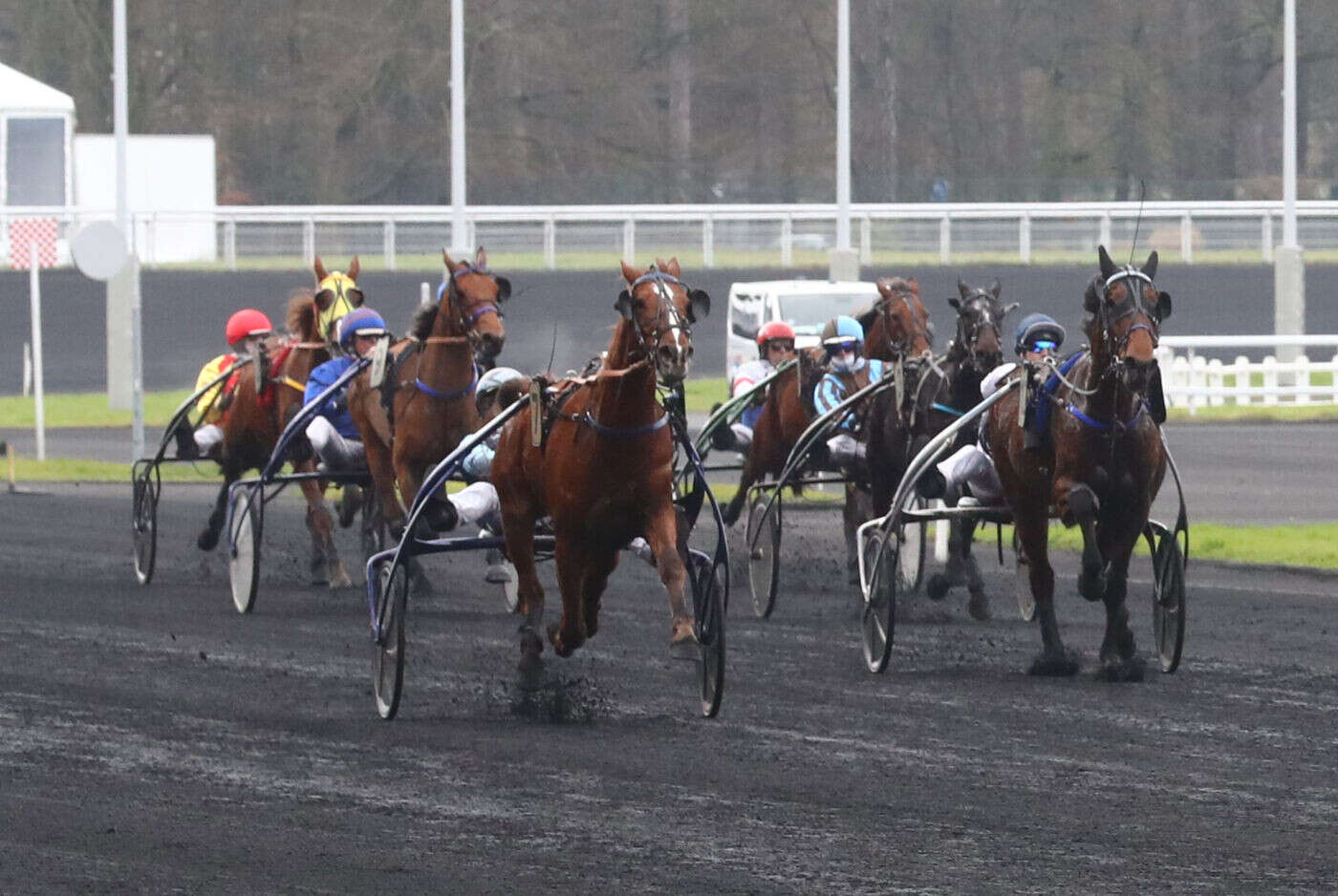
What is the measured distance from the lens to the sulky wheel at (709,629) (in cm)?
866

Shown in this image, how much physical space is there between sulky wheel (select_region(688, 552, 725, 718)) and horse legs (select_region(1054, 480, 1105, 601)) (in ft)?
5.18

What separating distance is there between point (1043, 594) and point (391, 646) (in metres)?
2.56

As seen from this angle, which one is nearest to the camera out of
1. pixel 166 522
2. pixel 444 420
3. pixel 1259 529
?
pixel 444 420

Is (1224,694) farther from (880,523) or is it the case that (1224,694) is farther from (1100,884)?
(1100,884)

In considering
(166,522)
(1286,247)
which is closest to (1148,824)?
(166,522)

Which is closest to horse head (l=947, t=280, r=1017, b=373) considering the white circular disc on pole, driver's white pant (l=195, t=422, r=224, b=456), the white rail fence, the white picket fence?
driver's white pant (l=195, t=422, r=224, b=456)

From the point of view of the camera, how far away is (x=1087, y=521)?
32.5 ft

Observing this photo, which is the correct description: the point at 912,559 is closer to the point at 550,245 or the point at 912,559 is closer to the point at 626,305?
the point at 626,305

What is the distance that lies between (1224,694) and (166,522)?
1004 cm

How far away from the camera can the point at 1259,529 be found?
1630cm

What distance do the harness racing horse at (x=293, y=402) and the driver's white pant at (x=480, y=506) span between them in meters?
3.49

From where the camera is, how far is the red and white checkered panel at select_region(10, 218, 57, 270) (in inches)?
985

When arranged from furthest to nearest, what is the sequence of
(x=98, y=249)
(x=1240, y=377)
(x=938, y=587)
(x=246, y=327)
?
(x=1240, y=377) → (x=98, y=249) → (x=246, y=327) → (x=938, y=587)

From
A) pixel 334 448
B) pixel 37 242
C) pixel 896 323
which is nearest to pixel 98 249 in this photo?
pixel 37 242
